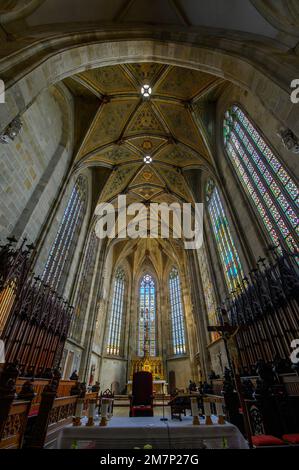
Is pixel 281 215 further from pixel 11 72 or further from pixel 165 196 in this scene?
pixel 165 196

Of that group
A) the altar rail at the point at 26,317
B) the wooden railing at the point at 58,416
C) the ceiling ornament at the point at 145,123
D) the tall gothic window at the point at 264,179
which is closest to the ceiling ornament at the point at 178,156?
the ceiling ornament at the point at 145,123

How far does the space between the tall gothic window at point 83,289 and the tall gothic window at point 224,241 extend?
817cm

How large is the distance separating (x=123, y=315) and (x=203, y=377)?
412 inches

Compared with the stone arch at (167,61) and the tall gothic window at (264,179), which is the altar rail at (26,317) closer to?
the stone arch at (167,61)

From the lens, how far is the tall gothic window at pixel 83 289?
12578mm

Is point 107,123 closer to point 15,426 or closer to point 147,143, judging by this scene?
point 147,143

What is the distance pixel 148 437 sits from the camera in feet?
13.2

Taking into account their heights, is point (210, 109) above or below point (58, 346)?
above

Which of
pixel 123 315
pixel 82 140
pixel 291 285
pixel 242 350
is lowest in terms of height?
pixel 242 350

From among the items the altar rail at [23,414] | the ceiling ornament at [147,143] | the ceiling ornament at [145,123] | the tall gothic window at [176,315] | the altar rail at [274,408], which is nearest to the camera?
the altar rail at [23,414]

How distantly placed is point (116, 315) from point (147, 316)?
10.8 feet

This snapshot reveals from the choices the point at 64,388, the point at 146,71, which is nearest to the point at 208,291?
the point at 64,388
